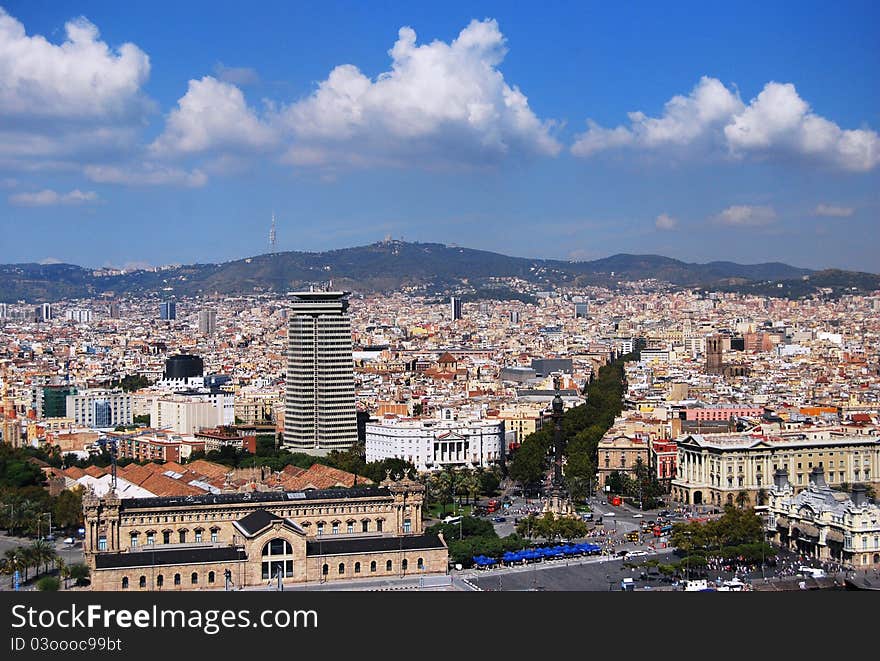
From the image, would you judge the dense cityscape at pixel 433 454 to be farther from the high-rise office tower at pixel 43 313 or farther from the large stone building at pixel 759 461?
the high-rise office tower at pixel 43 313

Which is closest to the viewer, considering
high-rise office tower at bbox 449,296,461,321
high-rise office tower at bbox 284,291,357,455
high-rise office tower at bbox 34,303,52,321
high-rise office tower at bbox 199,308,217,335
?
high-rise office tower at bbox 284,291,357,455

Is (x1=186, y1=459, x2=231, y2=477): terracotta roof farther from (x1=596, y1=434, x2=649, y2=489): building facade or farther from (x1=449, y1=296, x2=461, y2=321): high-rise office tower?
(x1=449, y1=296, x2=461, y2=321): high-rise office tower

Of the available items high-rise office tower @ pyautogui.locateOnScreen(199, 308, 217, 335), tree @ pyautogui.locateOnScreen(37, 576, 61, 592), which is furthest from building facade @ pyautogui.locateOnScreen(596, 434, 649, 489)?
high-rise office tower @ pyautogui.locateOnScreen(199, 308, 217, 335)

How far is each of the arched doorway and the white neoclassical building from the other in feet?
46.2

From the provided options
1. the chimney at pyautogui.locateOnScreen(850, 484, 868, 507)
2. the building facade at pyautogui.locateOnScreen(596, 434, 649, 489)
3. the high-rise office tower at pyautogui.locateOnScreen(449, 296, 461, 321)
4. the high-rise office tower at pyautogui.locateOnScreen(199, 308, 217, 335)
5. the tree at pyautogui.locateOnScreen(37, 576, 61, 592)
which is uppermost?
the high-rise office tower at pyautogui.locateOnScreen(449, 296, 461, 321)

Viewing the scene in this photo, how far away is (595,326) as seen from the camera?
94.9 metres

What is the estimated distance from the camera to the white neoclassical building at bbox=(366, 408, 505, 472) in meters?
33.0

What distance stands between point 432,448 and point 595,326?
62615 mm

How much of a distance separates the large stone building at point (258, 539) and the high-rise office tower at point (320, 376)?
12.6m

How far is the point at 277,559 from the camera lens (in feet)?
60.3

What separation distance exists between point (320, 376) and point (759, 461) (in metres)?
10.9

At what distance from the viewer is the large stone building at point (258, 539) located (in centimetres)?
1794
